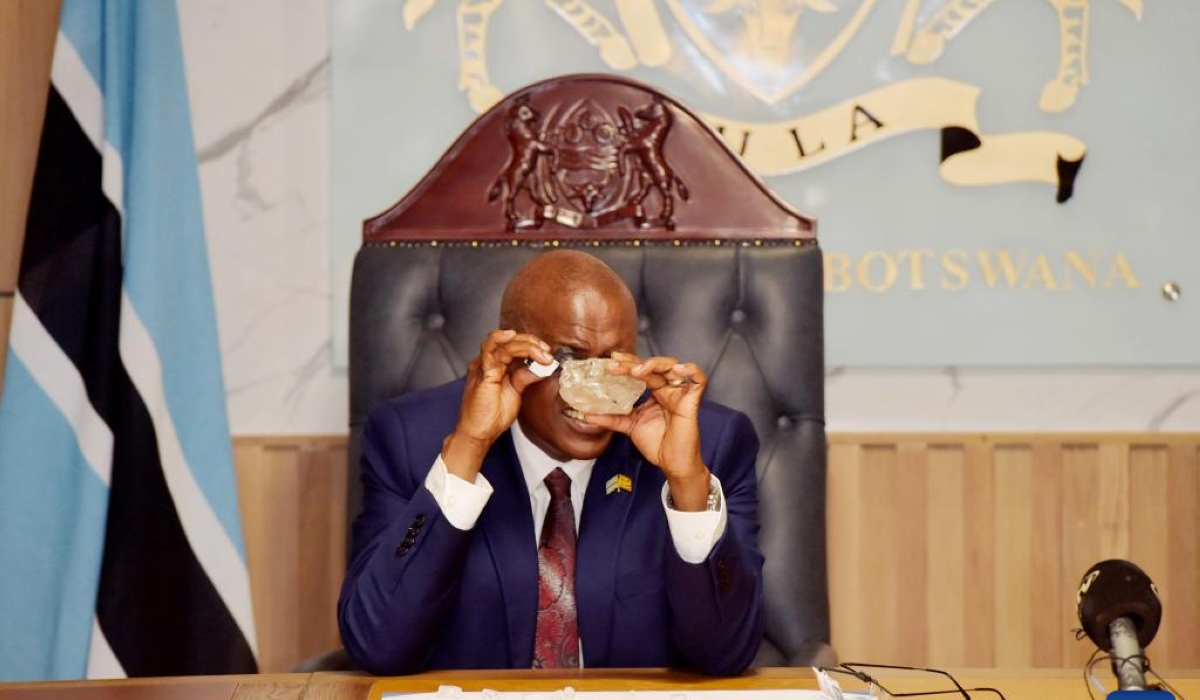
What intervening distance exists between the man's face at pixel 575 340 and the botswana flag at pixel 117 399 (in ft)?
3.11

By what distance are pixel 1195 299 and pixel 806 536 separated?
1.28 meters

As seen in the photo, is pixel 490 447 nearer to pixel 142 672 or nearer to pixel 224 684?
pixel 224 684

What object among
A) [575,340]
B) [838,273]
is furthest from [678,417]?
[838,273]

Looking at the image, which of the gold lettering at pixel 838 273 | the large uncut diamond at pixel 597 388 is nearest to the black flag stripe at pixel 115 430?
the large uncut diamond at pixel 597 388

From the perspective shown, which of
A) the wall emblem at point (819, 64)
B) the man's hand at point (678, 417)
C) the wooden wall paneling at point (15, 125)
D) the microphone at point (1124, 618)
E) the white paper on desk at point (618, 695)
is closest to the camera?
the microphone at point (1124, 618)

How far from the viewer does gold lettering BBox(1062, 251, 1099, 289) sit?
2.66 metres

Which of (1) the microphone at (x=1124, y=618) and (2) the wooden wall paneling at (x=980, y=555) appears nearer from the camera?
(1) the microphone at (x=1124, y=618)

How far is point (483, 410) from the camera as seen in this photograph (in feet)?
5.20

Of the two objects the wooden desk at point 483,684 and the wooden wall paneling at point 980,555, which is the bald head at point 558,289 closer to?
the wooden desk at point 483,684

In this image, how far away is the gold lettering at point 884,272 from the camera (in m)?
2.67

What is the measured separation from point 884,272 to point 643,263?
0.91 metres

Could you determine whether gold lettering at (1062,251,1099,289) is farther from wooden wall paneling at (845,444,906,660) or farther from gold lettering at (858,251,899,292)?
wooden wall paneling at (845,444,906,660)

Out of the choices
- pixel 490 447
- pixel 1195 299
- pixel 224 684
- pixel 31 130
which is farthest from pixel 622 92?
pixel 1195 299

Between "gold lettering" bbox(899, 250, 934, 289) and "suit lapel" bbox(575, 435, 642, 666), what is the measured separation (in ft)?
3.72
